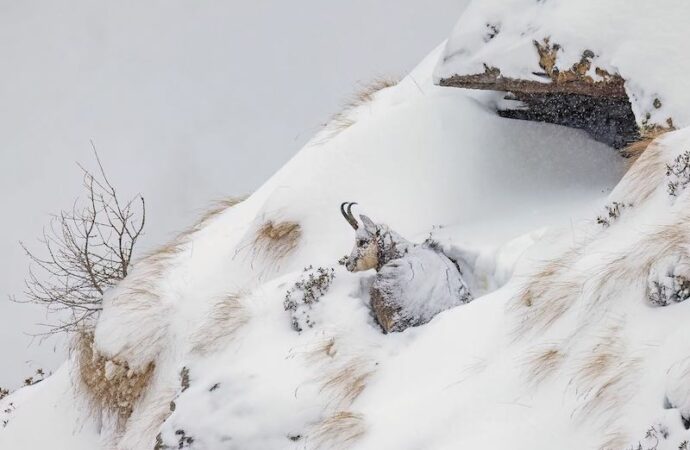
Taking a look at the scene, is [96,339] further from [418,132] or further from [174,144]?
[174,144]

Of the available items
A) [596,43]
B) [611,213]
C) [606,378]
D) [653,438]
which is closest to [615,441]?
[653,438]

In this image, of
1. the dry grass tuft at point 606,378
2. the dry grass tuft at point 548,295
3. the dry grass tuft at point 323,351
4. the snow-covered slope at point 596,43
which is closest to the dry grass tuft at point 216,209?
the snow-covered slope at point 596,43

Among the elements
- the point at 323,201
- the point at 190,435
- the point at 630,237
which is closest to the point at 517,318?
the point at 630,237

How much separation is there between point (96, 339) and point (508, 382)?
5315 mm

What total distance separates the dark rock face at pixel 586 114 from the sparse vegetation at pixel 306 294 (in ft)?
9.14

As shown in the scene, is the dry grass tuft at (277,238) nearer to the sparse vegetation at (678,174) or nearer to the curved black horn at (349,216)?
the curved black horn at (349,216)

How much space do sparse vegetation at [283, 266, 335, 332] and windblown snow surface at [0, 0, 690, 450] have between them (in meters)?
0.08

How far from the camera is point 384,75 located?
569 inches

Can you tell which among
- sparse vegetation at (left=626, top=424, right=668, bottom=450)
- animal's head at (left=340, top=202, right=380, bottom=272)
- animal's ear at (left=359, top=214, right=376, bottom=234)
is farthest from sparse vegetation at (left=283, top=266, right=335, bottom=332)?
sparse vegetation at (left=626, top=424, right=668, bottom=450)

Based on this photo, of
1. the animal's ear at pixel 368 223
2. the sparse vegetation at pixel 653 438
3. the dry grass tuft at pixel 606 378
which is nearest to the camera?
the sparse vegetation at pixel 653 438

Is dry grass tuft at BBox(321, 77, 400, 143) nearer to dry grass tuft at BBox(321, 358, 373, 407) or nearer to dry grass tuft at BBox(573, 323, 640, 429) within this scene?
dry grass tuft at BBox(321, 358, 373, 407)

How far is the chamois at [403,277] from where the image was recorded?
9320mm

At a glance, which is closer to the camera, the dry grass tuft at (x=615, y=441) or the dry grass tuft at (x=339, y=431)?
the dry grass tuft at (x=615, y=441)

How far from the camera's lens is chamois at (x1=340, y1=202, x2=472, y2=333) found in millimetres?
9320
